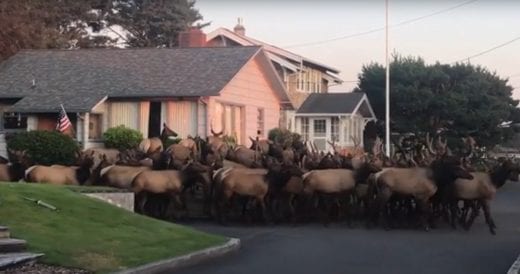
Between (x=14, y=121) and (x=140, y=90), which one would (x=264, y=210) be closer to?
(x=140, y=90)

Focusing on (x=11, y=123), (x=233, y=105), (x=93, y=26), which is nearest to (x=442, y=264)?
(x=233, y=105)

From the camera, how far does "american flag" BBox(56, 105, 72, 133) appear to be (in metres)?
30.5

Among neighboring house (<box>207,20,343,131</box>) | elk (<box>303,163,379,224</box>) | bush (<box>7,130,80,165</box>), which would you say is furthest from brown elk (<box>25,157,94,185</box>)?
neighboring house (<box>207,20,343,131</box>)

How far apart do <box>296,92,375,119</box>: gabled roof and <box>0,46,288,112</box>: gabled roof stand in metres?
11.0

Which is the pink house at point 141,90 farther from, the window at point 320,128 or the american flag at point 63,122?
the window at point 320,128

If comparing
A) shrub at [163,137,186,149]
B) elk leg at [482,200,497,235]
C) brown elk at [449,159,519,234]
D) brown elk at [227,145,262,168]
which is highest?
shrub at [163,137,186,149]

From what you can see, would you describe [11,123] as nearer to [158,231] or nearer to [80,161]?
[80,161]

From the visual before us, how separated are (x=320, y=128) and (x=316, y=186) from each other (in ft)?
97.2

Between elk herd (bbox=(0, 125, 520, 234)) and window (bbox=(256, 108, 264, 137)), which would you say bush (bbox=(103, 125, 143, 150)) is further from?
elk herd (bbox=(0, 125, 520, 234))

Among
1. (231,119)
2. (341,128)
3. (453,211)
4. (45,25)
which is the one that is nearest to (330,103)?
(341,128)

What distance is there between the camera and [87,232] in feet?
46.3

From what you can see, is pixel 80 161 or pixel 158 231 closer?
pixel 158 231

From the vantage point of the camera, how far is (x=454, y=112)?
5128cm

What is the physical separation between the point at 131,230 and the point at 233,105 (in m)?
21.5
